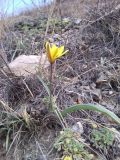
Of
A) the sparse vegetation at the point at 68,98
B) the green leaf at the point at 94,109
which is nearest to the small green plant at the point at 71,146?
the sparse vegetation at the point at 68,98

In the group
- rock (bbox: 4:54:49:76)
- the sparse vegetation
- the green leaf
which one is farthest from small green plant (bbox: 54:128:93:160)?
rock (bbox: 4:54:49:76)

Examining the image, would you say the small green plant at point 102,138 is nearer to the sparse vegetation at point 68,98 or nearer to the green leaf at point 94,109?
the sparse vegetation at point 68,98

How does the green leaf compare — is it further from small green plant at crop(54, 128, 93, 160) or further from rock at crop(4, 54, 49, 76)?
rock at crop(4, 54, 49, 76)

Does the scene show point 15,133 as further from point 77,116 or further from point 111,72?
point 111,72

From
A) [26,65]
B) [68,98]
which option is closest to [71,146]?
[68,98]

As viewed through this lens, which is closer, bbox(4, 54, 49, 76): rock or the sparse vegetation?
the sparse vegetation

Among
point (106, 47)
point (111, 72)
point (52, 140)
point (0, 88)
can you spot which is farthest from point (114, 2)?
point (52, 140)
